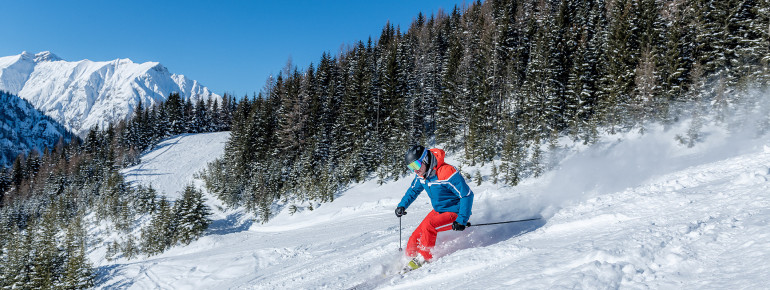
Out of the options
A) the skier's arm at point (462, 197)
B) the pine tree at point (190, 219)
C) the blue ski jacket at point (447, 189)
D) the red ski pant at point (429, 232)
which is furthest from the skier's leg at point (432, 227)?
the pine tree at point (190, 219)

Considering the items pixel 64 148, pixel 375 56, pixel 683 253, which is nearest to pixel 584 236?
pixel 683 253

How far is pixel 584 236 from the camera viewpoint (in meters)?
4.68

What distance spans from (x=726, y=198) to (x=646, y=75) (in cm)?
2558

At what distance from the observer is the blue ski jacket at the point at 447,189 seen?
5.32 metres

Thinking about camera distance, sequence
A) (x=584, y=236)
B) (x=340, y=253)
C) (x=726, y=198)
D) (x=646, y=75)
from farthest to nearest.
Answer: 1. (x=646, y=75)
2. (x=340, y=253)
3. (x=726, y=198)
4. (x=584, y=236)

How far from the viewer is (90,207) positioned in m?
45.2

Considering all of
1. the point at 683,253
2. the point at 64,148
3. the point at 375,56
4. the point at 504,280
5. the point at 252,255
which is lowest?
→ the point at 252,255

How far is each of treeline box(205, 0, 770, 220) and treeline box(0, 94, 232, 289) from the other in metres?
6.75

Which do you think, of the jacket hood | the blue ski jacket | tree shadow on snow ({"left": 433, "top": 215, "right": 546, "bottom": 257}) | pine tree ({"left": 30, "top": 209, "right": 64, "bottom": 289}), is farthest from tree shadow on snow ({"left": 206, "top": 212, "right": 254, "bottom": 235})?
the jacket hood

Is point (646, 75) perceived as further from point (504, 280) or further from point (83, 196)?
point (83, 196)

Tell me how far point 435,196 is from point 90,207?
56.8 m

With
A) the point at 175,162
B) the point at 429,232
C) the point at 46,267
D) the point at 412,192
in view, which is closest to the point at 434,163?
the point at 412,192

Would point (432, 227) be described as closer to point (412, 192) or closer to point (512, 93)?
point (412, 192)

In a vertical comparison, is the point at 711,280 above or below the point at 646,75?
below
